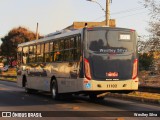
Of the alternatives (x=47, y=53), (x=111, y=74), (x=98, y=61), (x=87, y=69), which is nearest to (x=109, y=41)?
(x=98, y=61)

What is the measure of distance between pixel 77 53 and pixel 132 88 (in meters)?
2.70

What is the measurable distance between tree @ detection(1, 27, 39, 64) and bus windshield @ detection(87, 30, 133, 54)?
74.6 m

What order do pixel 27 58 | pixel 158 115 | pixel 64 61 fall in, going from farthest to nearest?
pixel 27 58
pixel 64 61
pixel 158 115

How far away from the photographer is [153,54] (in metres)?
25.5

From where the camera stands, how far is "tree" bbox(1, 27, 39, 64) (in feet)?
301

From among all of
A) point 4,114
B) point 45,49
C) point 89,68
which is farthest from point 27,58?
point 4,114

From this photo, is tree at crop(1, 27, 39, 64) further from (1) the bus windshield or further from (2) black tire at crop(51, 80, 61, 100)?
(1) the bus windshield

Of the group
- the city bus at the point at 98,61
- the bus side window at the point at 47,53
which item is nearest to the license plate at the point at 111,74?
the city bus at the point at 98,61

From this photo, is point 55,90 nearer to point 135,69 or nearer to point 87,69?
point 87,69

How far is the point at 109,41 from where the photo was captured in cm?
1764

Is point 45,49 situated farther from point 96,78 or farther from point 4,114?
point 4,114

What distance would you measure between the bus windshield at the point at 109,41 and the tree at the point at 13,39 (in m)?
74.6

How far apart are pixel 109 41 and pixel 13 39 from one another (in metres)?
76.5

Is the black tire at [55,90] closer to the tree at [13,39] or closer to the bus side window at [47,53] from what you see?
the bus side window at [47,53]
